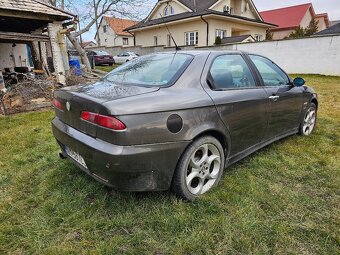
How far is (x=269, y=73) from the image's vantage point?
3.56 metres

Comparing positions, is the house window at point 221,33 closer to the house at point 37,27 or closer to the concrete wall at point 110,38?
A: the house at point 37,27

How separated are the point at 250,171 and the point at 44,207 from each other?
2284mm

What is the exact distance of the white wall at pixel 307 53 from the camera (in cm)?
1377

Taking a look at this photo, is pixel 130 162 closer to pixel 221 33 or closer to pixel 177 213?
pixel 177 213

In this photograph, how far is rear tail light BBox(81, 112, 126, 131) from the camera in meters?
2.01

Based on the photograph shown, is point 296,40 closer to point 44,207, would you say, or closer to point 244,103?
point 244,103

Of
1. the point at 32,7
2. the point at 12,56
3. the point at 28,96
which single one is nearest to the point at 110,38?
the point at 12,56

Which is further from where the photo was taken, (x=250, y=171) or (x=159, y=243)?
(x=250, y=171)

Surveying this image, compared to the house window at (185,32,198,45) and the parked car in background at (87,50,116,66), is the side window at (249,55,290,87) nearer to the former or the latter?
the house window at (185,32,198,45)

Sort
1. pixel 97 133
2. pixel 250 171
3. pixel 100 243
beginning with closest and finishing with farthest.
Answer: pixel 100 243, pixel 97 133, pixel 250 171

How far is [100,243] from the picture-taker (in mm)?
2025

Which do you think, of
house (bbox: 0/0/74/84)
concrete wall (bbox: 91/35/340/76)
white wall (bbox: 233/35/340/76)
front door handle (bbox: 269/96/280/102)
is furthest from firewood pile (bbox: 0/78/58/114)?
white wall (bbox: 233/35/340/76)

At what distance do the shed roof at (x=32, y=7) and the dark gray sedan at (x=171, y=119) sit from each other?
248 inches

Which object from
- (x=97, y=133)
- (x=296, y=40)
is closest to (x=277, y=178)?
(x=97, y=133)
